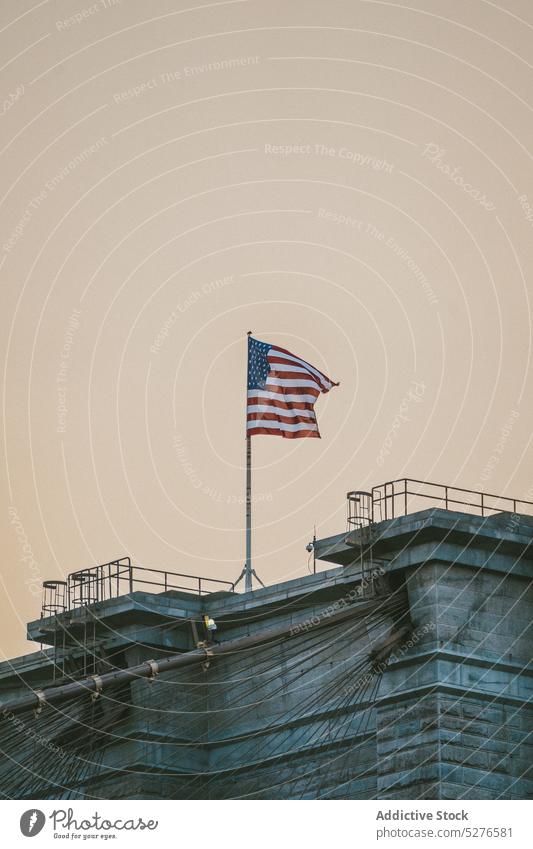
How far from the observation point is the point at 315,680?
2415 inches

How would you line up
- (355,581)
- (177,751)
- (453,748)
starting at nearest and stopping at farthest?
(453,748), (355,581), (177,751)

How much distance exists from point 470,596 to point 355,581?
3.95 m

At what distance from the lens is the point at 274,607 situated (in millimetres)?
63875

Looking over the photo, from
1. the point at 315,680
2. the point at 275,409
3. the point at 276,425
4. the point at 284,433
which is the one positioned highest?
the point at 275,409

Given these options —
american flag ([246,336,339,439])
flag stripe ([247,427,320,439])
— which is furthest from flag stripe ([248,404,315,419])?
flag stripe ([247,427,320,439])

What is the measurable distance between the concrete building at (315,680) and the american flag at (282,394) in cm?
598

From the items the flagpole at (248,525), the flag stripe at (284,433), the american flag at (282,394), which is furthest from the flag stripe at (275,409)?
the flagpole at (248,525)

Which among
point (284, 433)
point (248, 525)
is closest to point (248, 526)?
point (248, 525)

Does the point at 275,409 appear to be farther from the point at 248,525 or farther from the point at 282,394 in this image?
the point at 248,525

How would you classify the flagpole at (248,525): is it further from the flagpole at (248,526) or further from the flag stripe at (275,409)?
the flag stripe at (275,409)

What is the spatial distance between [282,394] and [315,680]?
1114 centimetres

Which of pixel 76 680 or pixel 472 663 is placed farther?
pixel 76 680
